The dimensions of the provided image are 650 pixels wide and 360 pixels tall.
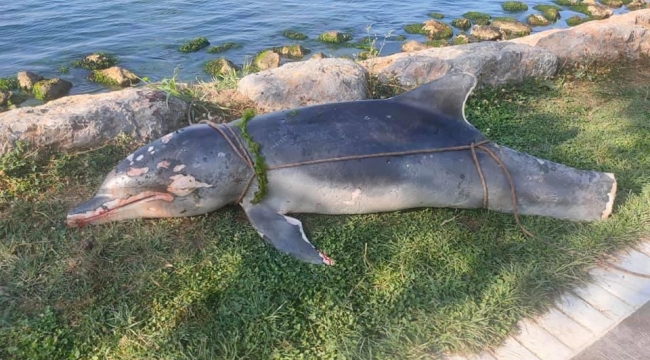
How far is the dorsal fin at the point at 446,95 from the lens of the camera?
493 cm

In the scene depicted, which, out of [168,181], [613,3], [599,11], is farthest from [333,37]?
[613,3]

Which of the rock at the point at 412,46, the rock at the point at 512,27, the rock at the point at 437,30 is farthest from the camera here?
the rock at the point at 512,27

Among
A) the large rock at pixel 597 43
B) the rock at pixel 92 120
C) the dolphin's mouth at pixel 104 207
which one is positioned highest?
the large rock at pixel 597 43

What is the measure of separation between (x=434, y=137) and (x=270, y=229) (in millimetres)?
1649

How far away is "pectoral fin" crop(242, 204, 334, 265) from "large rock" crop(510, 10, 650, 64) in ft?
19.2

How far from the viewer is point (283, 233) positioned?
4.49 meters

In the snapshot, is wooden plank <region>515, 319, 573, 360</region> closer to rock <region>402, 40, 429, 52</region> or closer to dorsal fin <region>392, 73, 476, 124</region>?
dorsal fin <region>392, 73, 476, 124</region>

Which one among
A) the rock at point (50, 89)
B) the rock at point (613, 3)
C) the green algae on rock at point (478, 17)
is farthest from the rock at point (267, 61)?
the rock at point (613, 3)

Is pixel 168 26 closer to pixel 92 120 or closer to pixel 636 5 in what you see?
pixel 92 120

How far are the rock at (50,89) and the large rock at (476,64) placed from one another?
7067 millimetres

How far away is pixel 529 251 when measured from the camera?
456cm

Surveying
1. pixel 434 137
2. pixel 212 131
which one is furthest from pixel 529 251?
pixel 212 131

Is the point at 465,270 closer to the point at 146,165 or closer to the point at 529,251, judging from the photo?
the point at 529,251

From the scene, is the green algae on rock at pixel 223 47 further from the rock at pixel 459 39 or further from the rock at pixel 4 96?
the rock at pixel 459 39
